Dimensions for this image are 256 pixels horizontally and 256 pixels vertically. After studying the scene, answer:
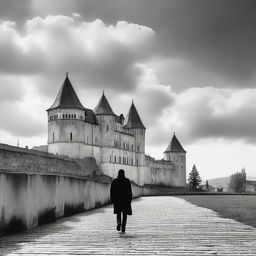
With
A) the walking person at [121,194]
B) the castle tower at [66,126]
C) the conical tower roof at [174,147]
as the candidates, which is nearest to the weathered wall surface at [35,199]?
the walking person at [121,194]

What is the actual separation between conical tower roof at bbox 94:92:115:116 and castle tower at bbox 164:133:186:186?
3527 centimetres

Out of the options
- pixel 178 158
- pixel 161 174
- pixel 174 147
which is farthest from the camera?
pixel 174 147

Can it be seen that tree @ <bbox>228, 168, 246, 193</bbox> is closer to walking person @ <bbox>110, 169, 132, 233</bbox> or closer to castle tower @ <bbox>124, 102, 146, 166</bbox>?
castle tower @ <bbox>124, 102, 146, 166</bbox>

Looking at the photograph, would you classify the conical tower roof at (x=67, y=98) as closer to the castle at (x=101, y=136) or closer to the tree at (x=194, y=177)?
the castle at (x=101, y=136)

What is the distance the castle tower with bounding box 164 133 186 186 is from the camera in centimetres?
12462

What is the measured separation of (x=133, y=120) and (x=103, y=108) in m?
14.3

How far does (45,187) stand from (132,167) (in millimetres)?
93030

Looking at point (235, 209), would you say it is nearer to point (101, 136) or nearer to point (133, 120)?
point (101, 136)

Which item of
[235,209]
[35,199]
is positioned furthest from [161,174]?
[35,199]

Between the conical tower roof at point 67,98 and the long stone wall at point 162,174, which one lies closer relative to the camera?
the conical tower roof at point 67,98

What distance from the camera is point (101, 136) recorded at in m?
92.7

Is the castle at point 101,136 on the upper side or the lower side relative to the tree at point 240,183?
upper

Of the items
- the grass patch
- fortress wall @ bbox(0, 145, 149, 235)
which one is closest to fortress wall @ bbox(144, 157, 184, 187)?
the grass patch

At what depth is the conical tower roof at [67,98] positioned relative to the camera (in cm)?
8694
